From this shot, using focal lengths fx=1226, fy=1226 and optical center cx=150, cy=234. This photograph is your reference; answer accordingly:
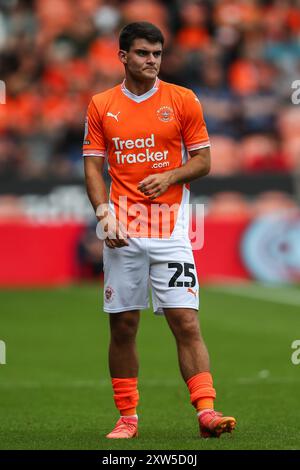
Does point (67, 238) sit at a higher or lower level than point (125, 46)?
lower

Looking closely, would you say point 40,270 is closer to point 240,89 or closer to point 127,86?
point 240,89

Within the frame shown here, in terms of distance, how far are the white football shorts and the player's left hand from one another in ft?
1.16

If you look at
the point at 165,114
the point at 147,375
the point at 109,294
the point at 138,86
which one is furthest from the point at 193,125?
the point at 147,375

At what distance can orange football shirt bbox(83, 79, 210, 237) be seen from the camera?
709 cm

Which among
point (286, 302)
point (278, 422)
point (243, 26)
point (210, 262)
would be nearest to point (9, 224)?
point (210, 262)

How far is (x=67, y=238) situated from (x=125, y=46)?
11.7 m

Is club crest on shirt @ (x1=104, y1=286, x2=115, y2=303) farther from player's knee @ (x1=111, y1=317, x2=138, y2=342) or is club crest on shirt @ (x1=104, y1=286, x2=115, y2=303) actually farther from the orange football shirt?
the orange football shirt

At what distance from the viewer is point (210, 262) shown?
18828 mm

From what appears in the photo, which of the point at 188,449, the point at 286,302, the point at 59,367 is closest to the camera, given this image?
the point at 188,449

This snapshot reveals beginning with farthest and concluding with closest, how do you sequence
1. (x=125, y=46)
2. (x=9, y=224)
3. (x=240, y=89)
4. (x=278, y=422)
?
(x=240, y=89), (x=9, y=224), (x=278, y=422), (x=125, y=46)

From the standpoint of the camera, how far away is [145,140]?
279 inches

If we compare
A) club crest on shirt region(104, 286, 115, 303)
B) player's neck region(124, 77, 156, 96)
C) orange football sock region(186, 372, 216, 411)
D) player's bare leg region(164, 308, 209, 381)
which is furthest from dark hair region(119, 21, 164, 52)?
orange football sock region(186, 372, 216, 411)

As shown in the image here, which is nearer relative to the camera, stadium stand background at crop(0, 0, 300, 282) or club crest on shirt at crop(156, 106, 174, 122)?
club crest on shirt at crop(156, 106, 174, 122)

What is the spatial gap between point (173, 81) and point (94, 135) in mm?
13857
